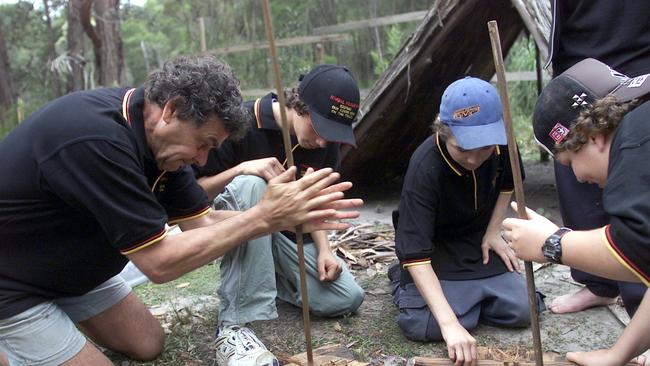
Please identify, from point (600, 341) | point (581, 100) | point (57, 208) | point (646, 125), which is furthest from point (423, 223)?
point (57, 208)

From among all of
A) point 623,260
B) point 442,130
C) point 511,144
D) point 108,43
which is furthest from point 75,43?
point 623,260

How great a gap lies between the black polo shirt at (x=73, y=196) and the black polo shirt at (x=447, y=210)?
112 centimetres

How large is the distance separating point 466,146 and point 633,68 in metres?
0.79

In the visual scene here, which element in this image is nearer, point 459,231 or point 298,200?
point 298,200

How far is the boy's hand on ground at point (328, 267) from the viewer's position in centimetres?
300

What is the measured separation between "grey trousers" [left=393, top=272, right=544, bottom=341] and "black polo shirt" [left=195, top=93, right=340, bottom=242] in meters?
0.70

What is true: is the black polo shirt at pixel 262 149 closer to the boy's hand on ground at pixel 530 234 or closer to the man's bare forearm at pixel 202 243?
the man's bare forearm at pixel 202 243

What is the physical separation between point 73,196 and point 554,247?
1.51 meters

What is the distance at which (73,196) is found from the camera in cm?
199

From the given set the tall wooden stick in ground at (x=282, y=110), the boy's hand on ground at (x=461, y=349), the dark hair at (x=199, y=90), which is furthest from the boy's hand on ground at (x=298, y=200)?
the boy's hand on ground at (x=461, y=349)

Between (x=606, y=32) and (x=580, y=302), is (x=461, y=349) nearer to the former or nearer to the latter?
(x=580, y=302)

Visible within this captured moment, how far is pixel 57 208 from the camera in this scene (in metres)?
2.12

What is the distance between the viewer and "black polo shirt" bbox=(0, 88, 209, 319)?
6.40ft

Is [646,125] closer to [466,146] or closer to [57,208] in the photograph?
[466,146]
